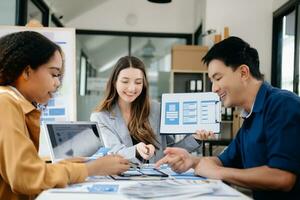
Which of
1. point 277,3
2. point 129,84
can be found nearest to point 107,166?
point 129,84

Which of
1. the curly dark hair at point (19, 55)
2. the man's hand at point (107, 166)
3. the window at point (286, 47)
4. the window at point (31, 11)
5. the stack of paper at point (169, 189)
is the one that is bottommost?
the stack of paper at point (169, 189)

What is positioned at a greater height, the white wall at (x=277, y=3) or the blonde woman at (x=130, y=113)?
the white wall at (x=277, y=3)

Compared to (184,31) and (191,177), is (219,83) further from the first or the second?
(184,31)

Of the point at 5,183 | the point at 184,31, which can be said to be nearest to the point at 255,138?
the point at 5,183

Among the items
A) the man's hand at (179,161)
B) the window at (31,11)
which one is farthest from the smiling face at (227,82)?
the window at (31,11)

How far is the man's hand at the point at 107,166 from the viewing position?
1366 mm

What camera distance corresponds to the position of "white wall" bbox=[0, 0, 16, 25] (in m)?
4.48

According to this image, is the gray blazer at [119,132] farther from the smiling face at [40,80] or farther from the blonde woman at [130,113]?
the smiling face at [40,80]

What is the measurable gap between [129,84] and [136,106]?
0.19 m

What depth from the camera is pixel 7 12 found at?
4.62m

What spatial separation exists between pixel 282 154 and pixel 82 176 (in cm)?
68

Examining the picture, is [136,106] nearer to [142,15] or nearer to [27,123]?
[27,123]

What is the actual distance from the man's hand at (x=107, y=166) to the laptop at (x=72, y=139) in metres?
0.25

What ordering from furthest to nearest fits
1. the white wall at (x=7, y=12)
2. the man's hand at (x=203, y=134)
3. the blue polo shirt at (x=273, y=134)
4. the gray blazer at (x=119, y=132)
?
the white wall at (x=7, y=12)
the gray blazer at (x=119, y=132)
the man's hand at (x=203, y=134)
the blue polo shirt at (x=273, y=134)
